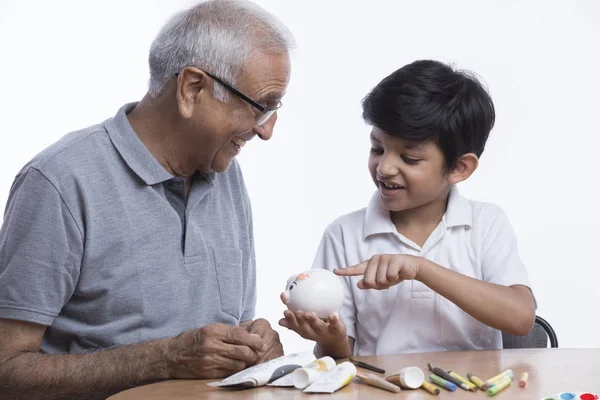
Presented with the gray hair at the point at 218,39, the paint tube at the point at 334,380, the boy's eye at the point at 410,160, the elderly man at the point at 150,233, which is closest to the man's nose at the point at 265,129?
the elderly man at the point at 150,233

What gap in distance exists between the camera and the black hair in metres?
2.16

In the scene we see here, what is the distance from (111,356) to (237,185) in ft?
2.24

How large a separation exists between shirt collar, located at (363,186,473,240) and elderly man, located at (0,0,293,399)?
0.38 m

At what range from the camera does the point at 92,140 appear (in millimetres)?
1972

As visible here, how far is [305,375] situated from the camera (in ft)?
5.23

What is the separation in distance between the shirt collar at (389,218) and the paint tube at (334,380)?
0.70m

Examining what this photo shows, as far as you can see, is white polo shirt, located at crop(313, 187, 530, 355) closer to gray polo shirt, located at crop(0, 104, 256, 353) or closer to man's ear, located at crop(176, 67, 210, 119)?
→ gray polo shirt, located at crop(0, 104, 256, 353)

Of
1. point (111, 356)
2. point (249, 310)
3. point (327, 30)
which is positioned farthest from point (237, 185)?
point (327, 30)

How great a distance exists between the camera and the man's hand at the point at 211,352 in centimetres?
169

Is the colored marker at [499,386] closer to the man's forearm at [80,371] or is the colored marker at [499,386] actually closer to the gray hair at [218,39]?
the man's forearm at [80,371]

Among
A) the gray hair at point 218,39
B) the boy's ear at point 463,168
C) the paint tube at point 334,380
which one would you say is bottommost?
the paint tube at point 334,380

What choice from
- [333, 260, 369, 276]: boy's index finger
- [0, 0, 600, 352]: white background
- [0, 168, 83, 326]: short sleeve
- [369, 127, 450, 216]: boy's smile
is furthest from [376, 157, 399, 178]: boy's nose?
[0, 0, 600, 352]: white background

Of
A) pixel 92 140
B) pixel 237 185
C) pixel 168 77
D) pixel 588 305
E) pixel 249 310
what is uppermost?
pixel 168 77

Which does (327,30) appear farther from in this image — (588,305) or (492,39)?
(588,305)
